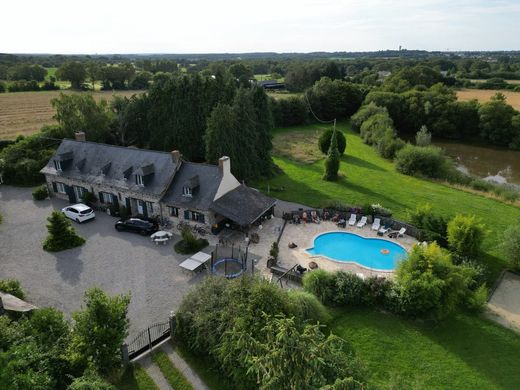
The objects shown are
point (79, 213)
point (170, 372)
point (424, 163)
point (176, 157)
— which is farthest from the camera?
point (424, 163)

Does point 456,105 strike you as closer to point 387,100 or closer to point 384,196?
point 387,100

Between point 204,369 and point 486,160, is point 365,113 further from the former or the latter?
point 204,369

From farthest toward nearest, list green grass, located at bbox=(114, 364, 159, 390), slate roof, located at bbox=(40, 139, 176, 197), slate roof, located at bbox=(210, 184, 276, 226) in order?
slate roof, located at bbox=(40, 139, 176, 197)
slate roof, located at bbox=(210, 184, 276, 226)
green grass, located at bbox=(114, 364, 159, 390)

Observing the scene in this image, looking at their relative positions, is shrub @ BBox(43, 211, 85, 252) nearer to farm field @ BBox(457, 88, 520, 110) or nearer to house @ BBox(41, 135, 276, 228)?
house @ BBox(41, 135, 276, 228)

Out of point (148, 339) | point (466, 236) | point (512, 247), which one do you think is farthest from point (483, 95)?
point (148, 339)

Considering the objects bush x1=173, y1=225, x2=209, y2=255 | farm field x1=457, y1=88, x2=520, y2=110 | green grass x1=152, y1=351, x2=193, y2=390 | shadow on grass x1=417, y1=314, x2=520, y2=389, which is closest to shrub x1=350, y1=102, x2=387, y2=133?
farm field x1=457, y1=88, x2=520, y2=110

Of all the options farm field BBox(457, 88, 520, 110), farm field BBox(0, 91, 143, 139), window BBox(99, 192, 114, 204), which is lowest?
window BBox(99, 192, 114, 204)

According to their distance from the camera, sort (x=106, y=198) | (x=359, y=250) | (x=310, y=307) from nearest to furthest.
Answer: (x=310, y=307) → (x=359, y=250) → (x=106, y=198)
